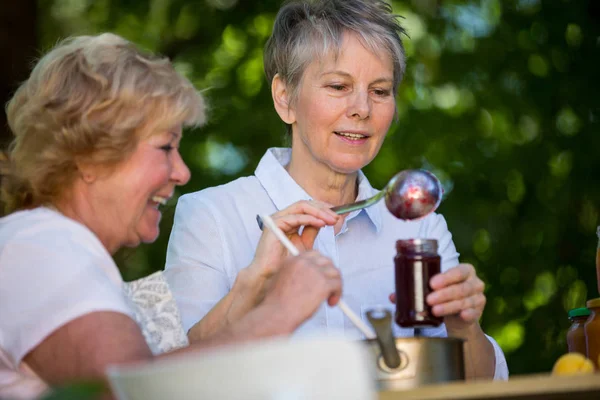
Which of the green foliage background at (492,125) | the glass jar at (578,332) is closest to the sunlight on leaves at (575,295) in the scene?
the green foliage background at (492,125)

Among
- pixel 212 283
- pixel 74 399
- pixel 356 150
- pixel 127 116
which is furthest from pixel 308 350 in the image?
pixel 356 150

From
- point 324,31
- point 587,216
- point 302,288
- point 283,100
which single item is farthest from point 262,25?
point 302,288

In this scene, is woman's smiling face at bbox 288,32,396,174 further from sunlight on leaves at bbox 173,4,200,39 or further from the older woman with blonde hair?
sunlight on leaves at bbox 173,4,200,39

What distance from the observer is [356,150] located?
312 centimetres

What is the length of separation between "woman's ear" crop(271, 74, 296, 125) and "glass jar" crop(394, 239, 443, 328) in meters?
1.10

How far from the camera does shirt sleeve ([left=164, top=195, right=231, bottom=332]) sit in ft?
9.30

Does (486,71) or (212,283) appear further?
(486,71)

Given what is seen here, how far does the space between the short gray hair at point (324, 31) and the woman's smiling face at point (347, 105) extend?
29 millimetres

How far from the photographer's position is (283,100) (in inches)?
131

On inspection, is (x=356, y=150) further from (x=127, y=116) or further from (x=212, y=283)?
(x=127, y=116)

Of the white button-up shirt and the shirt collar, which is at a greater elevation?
the shirt collar

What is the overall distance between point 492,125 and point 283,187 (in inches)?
108

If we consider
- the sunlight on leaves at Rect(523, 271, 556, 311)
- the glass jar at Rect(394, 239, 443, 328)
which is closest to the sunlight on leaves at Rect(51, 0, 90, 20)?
Result: the sunlight on leaves at Rect(523, 271, 556, 311)

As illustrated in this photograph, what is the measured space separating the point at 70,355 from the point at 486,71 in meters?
4.20
